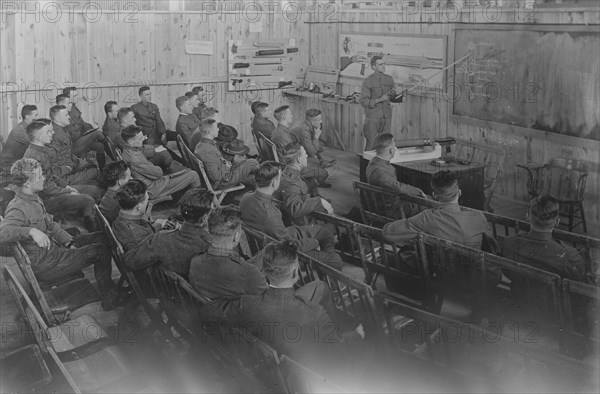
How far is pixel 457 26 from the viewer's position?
30.8ft

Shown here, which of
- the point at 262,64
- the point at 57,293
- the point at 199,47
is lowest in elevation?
the point at 57,293

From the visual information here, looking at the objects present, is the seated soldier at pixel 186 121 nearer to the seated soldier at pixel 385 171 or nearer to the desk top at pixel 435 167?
the desk top at pixel 435 167

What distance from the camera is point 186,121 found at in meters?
9.99

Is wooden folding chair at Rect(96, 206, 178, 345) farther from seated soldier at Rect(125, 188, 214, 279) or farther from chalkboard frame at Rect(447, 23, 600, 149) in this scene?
chalkboard frame at Rect(447, 23, 600, 149)

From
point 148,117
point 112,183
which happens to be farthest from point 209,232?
point 148,117

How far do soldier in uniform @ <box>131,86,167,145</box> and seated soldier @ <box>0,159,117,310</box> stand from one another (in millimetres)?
4877

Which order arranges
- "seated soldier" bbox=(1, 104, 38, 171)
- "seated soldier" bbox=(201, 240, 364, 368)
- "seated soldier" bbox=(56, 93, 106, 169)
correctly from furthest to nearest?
"seated soldier" bbox=(56, 93, 106, 169) < "seated soldier" bbox=(1, 104, 38, 171) < "seated soldier" bbox=(201, 240, 364, 368)

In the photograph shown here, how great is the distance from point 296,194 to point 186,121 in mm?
4358

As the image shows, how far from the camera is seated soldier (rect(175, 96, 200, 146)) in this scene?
9.91 meters

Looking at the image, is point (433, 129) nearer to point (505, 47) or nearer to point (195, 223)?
point (505, 47)

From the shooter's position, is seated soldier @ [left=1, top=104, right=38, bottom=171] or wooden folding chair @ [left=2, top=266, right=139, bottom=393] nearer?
wooden folding chair @ [left=2, top=266, right=139, bottom=393]

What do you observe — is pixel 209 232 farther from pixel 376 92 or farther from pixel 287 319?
pixel 376 92

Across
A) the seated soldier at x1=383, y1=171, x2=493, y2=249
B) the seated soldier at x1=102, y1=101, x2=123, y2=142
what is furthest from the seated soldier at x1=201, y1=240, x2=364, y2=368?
the seated soldier at x1=102, y1=101, x2=123, y2=142

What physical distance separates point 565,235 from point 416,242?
1.00 m
